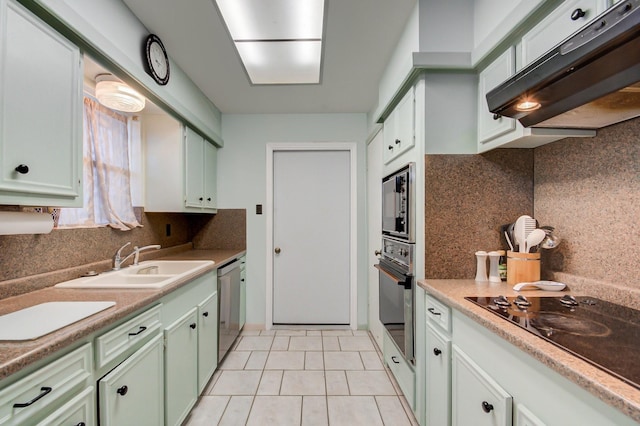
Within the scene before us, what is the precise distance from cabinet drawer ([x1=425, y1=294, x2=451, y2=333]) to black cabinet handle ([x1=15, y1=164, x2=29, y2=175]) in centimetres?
177

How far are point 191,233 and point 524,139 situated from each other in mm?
3155

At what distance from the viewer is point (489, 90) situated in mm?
1604

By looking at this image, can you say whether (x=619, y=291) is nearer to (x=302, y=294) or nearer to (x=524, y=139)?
(x=524, y=139)

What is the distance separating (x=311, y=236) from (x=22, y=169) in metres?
2.61

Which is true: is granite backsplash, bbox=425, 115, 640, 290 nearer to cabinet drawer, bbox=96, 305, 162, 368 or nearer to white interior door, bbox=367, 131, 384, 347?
white interior door, bbox=367, 131, 384, 347

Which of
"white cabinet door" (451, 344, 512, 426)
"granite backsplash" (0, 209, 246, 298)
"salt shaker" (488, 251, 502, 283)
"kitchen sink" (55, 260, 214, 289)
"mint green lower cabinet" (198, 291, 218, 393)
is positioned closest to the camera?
"white cabinet door" (451, 344, 512, 426)

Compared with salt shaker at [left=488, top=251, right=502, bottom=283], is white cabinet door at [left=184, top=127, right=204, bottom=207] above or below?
above

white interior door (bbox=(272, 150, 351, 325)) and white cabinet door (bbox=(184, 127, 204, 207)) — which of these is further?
white interior door (bbox=(272, 150, 351, 325))

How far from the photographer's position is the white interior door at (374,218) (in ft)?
9.20

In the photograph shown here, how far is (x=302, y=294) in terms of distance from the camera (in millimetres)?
3451

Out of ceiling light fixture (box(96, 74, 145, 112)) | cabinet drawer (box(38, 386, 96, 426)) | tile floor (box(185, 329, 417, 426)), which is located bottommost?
tile floor (box(185, 329, 417, 426))

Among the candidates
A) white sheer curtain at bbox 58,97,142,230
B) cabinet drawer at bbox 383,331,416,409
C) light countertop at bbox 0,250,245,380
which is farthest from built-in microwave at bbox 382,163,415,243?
white sheer curtain at bbox 58,97,142,230

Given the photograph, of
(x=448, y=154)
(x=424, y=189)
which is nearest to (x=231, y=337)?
(x=424, y=189)

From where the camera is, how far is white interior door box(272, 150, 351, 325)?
3.44 metres
